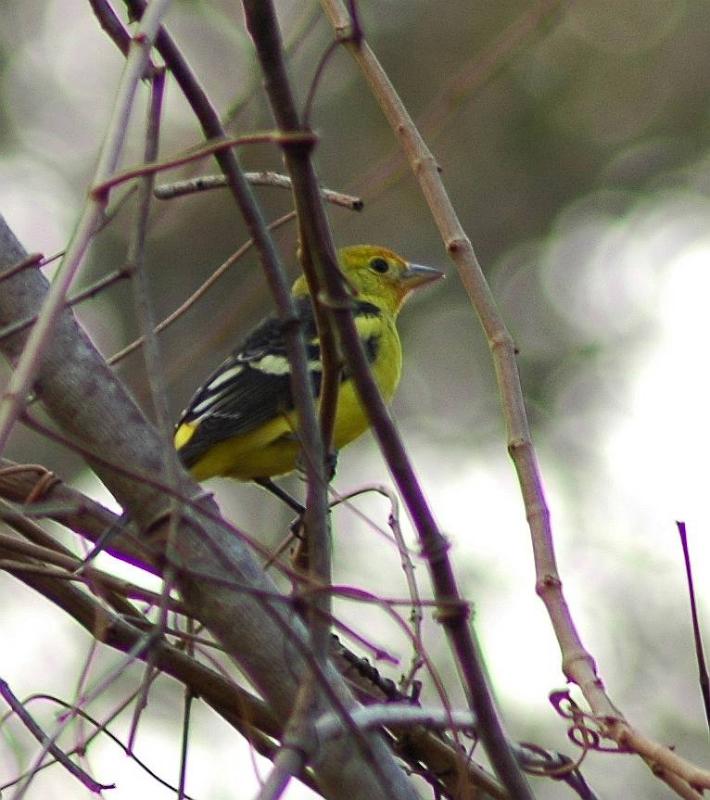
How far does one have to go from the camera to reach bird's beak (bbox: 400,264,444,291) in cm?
594

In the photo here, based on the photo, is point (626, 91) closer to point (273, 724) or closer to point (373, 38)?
point (373, 38)

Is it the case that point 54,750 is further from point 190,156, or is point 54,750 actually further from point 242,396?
point 242,396

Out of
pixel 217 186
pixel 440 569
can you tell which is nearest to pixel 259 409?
pixel 217 186

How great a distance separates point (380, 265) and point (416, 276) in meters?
0.16

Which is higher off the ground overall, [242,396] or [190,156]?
[242,396]

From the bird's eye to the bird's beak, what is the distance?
8cm

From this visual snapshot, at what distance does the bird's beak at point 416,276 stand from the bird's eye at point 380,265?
3.0 inches

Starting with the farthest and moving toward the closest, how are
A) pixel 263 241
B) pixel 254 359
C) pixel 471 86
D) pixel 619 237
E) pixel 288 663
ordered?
pixel 619 237 → pixel 254 359 → pixel 471 86 → pixel 288 663 → pixel 263 241

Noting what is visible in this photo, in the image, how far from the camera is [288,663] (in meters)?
2.04

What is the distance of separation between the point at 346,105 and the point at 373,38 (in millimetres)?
570

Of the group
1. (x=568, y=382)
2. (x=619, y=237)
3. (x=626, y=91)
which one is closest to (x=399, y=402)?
(x=568, y=382)

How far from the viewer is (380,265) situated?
597 cm

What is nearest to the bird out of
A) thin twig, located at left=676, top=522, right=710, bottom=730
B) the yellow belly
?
the yellow belly

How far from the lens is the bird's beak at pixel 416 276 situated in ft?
19.5
